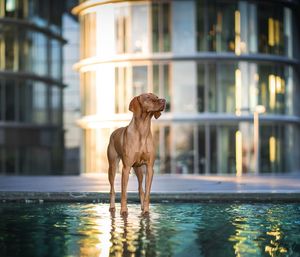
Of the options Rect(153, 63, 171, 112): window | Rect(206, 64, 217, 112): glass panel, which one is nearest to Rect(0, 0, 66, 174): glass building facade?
Rect(153, 63, 171, 112): window

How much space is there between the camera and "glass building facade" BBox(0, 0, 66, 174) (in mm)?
44719

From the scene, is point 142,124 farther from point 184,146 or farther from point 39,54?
point 39,54

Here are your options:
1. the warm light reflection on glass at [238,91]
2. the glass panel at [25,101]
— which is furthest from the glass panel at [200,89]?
the glass panel at [25,101]

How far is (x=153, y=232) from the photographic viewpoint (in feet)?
30.5

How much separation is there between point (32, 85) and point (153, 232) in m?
38.2

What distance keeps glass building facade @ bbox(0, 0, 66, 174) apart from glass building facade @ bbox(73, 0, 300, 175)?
760 cm

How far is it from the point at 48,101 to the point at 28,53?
12.1 ft

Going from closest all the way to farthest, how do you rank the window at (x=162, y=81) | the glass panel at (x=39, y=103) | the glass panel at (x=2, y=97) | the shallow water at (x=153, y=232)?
the shallow water at (x=153, y=232)
the window at (x=162, y=81)
the glass panel at (x=2, y=97)
the glass panel at (x=39, y=103)

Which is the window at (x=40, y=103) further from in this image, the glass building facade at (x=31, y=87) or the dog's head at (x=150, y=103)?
the dog's head at (x=150, y=103)

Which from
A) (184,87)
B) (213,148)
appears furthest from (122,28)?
(213,148)

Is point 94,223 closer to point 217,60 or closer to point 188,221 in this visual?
point 188,221

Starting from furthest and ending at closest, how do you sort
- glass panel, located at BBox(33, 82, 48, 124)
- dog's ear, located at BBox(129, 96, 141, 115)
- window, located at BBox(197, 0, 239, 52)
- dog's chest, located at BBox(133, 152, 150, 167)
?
1. glass panel, located at BBox(33, 82, 48, 124)
2. window, located at BBox(197, 0, 239, 52)
3. dog's chest, located at BBox(133, 152, 150, 167)
4. dog's ear, located at BBox(129, 96, 141, 115)

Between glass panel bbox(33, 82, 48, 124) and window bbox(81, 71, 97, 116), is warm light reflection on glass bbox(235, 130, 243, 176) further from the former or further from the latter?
glass panel bbox(33, 82, 48, 124)

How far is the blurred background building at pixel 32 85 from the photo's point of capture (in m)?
44.7
